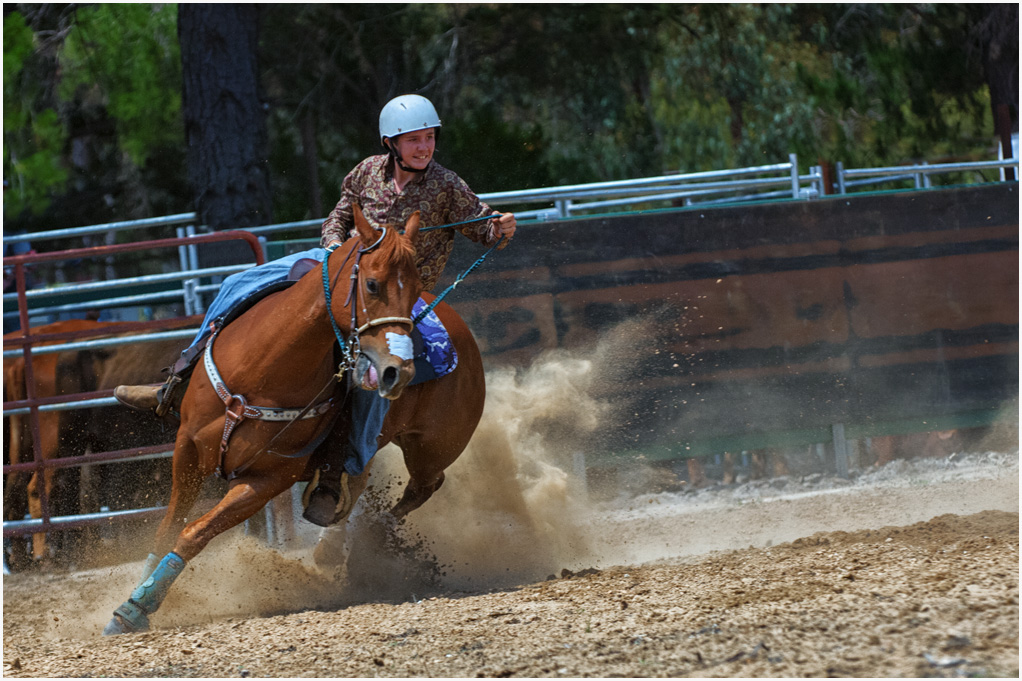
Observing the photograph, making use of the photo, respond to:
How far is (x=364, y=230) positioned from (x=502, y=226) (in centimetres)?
106

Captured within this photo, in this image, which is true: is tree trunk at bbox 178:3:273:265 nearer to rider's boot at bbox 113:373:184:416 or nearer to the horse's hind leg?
rider's boot at bbox 113:373:184:416

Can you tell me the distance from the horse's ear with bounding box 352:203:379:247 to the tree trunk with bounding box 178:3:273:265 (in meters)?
5.43

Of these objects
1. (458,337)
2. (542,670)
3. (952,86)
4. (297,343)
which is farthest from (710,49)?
(542,670)

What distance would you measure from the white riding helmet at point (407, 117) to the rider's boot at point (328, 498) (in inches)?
64.6

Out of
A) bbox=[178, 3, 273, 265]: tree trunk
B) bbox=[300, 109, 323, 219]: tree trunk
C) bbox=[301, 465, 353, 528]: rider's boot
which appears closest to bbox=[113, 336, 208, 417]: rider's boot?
bbox=[301, 465, 353, 528]: rider's boot

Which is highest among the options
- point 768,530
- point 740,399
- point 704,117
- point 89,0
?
point 89,0

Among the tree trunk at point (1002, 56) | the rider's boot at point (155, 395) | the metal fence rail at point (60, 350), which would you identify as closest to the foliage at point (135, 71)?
the metal fence rail at point (60, 350)

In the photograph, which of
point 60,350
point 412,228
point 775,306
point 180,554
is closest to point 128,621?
point 180,554

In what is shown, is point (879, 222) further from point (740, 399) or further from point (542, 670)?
point (542, 670)

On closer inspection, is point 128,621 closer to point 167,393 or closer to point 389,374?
point 167,393

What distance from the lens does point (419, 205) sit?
5.20 m

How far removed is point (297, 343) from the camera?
4.57 meters

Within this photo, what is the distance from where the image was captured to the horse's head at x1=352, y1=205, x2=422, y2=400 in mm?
4023

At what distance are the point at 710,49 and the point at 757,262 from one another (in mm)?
8988
